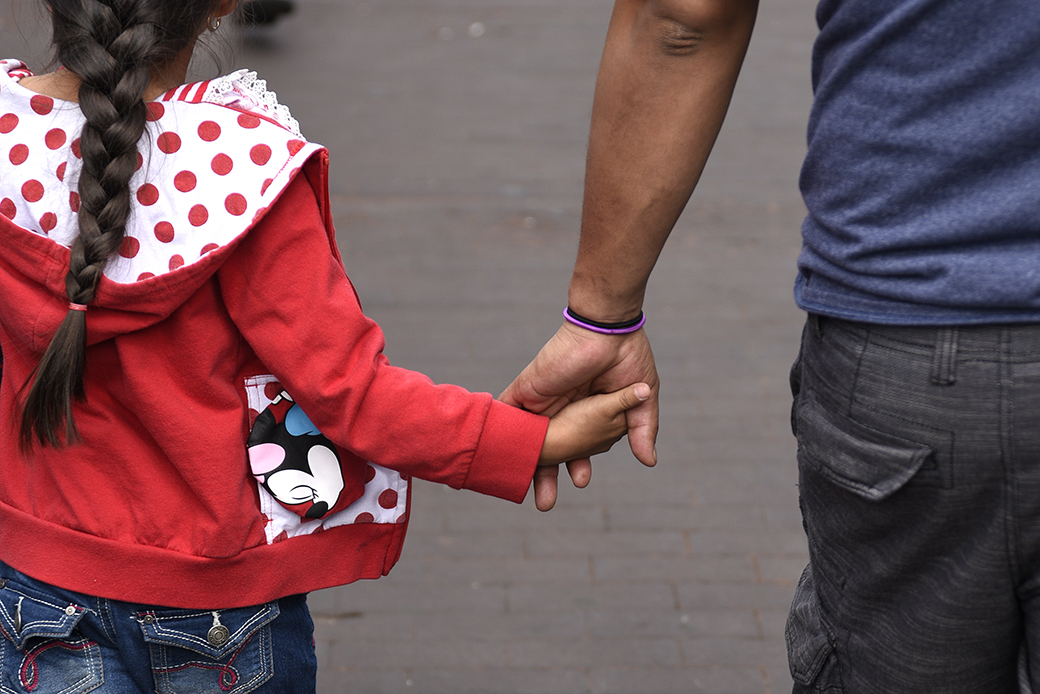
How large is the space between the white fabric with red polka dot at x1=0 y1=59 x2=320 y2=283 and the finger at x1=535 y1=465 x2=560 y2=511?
2.33 ft

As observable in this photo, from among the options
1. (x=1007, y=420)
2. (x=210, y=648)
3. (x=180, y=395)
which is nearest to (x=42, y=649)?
(x=210, y=648)

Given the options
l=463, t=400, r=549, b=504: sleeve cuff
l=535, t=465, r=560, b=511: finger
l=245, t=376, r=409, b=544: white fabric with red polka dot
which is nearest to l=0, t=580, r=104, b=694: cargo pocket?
l=245, t=376, r=409, b=544: white fabric with red polka dot

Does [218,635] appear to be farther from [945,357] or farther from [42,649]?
[945,357]

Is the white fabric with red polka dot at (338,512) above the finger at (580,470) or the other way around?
above

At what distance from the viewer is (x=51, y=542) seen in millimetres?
1761

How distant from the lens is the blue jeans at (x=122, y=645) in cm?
177

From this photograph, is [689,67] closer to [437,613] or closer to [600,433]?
[600,433]

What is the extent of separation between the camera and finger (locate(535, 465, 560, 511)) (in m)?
2.08

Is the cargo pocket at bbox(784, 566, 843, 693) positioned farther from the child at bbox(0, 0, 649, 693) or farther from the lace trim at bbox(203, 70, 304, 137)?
the lace trim at bbox(203, 70, 304, 137)

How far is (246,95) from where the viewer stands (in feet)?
5.63

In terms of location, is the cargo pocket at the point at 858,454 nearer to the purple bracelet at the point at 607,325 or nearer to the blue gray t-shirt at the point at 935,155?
the blue gray t-shirt at the point at 935,155

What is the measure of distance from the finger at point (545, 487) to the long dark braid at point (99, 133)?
0.78m

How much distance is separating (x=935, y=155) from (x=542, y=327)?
3.41 meters

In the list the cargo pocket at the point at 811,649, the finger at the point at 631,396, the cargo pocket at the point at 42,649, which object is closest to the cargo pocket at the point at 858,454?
the cargo pocket at the point at 811,649
